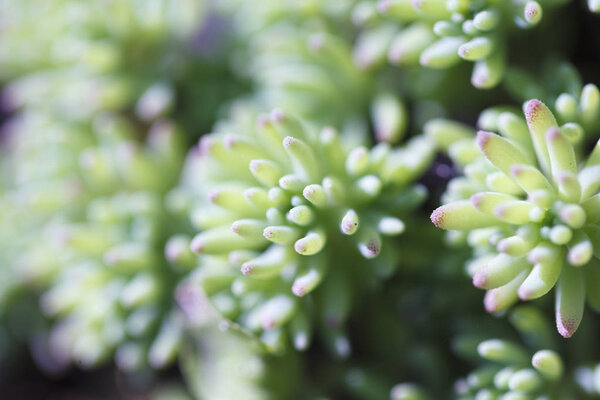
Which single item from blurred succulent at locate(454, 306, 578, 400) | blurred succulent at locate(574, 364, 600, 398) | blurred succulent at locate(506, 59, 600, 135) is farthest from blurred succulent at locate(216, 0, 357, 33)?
blurred succulent at locate(574, 364, 600, 398)

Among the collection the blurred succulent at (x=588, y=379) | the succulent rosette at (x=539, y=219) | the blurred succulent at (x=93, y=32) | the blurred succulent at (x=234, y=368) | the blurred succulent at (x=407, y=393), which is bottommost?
the blurred succulent at (x=588, y=379)

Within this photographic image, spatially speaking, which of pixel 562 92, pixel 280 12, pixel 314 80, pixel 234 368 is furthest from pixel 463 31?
pixel 234 368

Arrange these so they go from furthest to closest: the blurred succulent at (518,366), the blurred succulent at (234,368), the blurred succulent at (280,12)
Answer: the blurred succulent at (280,12) < the blurred succulent at (234,368) < the blurred succulent at (518,366)

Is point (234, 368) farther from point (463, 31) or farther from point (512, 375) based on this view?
point (463, 31)

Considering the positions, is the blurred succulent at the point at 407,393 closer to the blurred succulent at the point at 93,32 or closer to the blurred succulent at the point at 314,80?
the blurred succulent at the point at 314,80

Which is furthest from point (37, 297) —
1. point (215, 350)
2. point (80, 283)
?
point (215, 350)

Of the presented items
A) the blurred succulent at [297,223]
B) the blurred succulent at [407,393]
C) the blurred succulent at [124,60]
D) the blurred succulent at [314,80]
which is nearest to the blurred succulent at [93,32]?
the blurred succulent at [124,60]

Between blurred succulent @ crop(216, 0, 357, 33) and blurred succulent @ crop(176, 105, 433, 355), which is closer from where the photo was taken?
blurred succulent @ crop(176, 105, 433, 355)

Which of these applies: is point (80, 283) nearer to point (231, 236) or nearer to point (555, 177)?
point (231, 236)

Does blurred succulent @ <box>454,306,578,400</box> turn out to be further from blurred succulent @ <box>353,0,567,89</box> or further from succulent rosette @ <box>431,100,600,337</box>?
blurred succulent @ <box>353,0,567,89</box>
